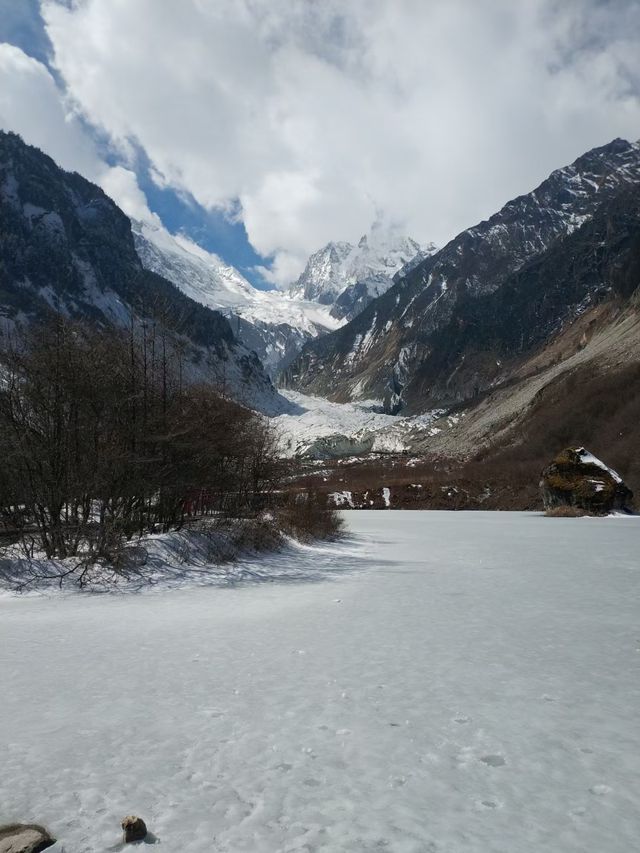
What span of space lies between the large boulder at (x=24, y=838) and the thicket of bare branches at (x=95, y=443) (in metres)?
8.99

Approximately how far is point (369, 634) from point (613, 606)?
418 centimetres

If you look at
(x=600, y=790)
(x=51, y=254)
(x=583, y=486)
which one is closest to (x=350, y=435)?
(x=51, y=254)

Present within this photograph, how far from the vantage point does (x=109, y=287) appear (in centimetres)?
17025

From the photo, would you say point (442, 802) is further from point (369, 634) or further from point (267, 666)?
point (369, 634)

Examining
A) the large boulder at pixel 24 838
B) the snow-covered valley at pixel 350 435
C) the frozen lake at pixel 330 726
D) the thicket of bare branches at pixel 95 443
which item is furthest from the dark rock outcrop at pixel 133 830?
the snow-covered valley at pixel 350 435

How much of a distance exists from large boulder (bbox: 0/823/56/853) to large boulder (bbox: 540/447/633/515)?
3401cm

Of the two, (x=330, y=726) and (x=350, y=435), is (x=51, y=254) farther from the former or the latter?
(x=330, y=726)

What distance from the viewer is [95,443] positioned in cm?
1319

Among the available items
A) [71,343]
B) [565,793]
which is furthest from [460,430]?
[565,793]

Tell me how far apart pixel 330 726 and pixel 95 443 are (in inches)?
418

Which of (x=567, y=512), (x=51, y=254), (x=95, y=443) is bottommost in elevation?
(x=567, y=512)

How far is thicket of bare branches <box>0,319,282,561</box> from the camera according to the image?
12266 millimetres

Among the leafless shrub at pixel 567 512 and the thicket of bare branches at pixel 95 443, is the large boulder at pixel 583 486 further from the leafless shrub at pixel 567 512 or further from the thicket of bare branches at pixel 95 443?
the thicket of bare branches at pixel 95 443

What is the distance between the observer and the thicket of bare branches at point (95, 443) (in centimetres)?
1227
